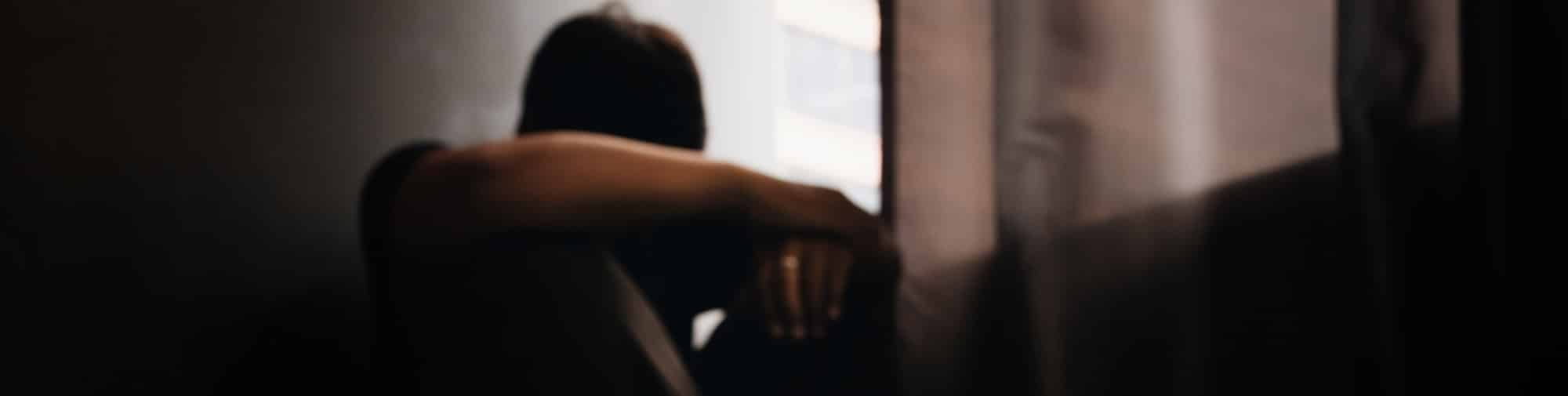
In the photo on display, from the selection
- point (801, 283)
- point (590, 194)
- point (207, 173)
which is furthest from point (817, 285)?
point (207, 173)

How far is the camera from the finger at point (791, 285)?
670mm

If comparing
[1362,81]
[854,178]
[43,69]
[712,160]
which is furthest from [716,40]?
[1362,81]

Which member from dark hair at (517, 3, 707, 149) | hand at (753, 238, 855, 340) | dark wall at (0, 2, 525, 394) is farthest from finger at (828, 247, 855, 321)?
dark wall at (0, 2, 525, 394)

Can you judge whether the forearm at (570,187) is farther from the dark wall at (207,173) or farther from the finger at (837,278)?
the dark wall at (207,173)

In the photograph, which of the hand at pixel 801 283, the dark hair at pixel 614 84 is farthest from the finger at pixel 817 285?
the dark hair at pixel 614 84

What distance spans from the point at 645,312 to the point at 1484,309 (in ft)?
1.31

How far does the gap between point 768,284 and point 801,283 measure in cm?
2

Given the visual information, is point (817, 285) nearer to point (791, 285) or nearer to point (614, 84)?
point (791, 285)

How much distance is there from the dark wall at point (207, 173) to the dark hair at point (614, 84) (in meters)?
0.18

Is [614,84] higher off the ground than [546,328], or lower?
higher

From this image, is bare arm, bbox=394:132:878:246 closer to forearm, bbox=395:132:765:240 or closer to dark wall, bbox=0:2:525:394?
forearm, bbox=395:132:765:240

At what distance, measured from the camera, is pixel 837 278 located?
0.68 metres

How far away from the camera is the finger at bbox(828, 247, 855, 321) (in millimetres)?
680

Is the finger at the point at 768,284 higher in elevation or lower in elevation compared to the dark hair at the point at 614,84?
lower
